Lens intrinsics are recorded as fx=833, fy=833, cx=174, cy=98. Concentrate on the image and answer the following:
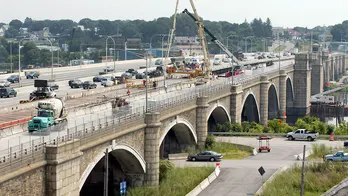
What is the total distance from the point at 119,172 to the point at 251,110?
2018 inches

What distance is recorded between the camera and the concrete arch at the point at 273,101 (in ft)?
396

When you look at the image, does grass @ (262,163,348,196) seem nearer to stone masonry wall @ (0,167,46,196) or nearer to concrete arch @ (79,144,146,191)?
concrete arch @ (79,144,146,191)

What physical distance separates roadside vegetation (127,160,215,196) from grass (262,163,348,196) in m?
4.89

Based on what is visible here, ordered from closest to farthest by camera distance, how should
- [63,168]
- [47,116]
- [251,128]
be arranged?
1. [63,168]
2. [47,116]
3. [251,128]

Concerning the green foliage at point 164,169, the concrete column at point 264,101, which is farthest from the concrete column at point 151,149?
the concrete column at point 264,101

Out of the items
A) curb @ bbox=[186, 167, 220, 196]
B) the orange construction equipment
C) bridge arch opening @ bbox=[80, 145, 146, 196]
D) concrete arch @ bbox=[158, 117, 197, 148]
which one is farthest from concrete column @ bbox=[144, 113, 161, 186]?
the orange construction equipment

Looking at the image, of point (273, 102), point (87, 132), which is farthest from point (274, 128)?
point (87, 132)

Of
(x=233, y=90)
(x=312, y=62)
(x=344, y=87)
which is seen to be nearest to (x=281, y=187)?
(x=233, y=90)

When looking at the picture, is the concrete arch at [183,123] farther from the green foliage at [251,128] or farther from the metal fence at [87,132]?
the green foliage at [251,128]

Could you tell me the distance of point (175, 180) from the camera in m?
54.3

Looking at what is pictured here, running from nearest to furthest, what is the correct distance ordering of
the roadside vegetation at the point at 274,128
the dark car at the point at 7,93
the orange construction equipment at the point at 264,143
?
1. the orange construction equipment at the point at 264,143
2. the dark car at the point at 7,93
3. the roadside vegetation at the point at 274,128

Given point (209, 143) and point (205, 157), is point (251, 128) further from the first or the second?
point (205, 157)

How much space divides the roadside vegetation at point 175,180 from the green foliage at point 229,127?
2296 centimetres

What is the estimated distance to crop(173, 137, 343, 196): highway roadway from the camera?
53.3 m
